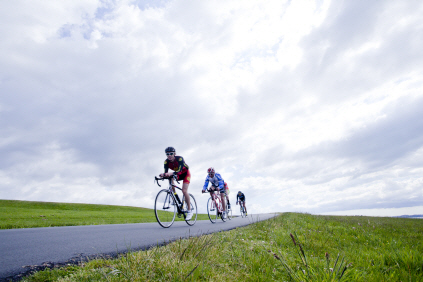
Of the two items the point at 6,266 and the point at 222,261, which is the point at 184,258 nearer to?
the point at 222,261

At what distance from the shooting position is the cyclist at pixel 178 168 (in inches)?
383

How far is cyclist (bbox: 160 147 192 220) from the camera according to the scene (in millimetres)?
9717

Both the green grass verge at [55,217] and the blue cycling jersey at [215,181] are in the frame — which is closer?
the green grass verge at [55,217]

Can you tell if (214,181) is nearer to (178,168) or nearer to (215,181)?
(215,181)

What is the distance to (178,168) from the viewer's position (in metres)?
9.99

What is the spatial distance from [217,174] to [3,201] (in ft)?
154

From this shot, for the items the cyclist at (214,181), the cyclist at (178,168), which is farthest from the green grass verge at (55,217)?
the cyclist at (178,168)

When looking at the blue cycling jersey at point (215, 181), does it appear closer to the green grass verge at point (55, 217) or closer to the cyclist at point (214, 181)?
the cyclist at point (214, 181)

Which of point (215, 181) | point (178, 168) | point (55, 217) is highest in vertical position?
point (178, 168)

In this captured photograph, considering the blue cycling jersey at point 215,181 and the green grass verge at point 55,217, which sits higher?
the blue cycling jersey at point 215,181

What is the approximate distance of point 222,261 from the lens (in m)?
3.54

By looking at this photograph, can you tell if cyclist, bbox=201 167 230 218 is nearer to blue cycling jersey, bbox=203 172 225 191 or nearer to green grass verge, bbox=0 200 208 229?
blue cycling jersey, bbox=203 172 225 191

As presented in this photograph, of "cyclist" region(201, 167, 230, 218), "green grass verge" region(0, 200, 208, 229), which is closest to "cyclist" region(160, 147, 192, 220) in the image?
"cyclist" region(201, 167, 230, 218)

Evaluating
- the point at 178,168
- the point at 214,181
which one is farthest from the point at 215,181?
the point at 178,168
